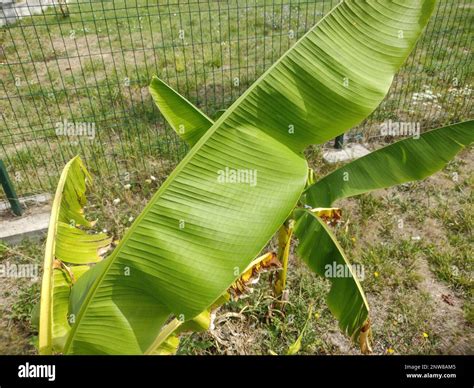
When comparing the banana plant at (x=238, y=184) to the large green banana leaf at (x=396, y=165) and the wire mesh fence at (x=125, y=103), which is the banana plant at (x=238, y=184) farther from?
the wire mesh fence at (x=125, y=103)

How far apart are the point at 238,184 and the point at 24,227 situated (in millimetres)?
2885

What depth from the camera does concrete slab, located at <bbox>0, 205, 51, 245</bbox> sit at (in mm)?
3523

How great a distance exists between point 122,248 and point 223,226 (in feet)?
1.09

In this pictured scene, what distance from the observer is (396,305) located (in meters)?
2.93

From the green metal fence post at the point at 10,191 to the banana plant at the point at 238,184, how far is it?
8.00ft

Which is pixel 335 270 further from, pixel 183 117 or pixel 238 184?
pixel 183 117

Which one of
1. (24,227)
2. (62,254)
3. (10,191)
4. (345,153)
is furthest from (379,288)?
(10,191)

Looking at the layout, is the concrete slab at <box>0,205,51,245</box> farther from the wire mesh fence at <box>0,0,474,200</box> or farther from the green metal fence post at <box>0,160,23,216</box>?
the wire mesh fence at <box>0,0,474,200</box>

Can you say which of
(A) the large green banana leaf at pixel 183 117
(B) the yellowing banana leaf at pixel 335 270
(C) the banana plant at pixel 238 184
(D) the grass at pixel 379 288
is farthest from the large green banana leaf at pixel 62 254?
(B) the yellowing banana leaf at pixel 335 270

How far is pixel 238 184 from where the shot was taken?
1.41 m

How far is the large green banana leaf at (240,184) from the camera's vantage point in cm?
133

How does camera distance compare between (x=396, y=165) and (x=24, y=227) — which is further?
(x=24, y=227)
